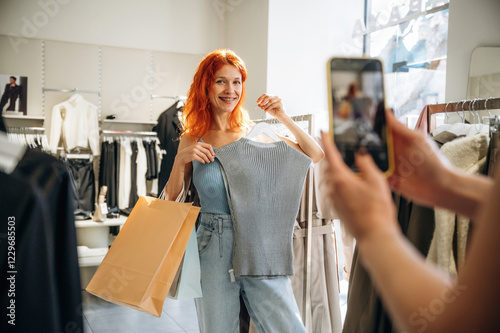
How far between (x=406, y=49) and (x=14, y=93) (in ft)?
15.4

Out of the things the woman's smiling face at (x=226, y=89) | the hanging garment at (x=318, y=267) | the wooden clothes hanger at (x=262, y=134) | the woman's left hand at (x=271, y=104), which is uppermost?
the woman's smiling face at (x=226, y=89)

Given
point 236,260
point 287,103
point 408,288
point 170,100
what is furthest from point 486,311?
point 170,100

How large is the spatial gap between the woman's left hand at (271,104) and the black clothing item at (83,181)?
132 inches

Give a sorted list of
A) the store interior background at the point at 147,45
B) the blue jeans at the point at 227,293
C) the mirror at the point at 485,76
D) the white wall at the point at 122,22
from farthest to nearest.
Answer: the white wall at the point at 122,22 < the store interior background at the point at 147,45 < the mirror at the point at 485,76 < the blue jeans at the point at 227,293

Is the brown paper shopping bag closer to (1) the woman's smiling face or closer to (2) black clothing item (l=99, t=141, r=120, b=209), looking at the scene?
(1) the woman's smiling face

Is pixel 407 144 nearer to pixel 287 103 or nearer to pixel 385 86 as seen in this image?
pixel 385 86

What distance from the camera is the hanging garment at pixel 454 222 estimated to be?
2.22ft

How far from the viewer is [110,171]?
4.28m

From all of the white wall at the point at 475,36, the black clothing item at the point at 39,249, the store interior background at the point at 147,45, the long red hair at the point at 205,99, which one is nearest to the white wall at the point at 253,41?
the store interior background at the point at 147,45

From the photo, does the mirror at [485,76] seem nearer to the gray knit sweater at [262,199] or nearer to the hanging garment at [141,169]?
the gray knit sweater at [262,199]

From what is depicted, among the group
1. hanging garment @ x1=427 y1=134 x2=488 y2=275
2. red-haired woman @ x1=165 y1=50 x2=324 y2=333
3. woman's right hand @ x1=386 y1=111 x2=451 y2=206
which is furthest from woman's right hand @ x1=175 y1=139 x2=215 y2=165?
woman's right hand @ x1=386 y1=111 x2=451 y2=206

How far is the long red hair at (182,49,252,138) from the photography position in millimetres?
1496

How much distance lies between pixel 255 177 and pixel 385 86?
1.10m

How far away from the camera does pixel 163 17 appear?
4949 millimetres
